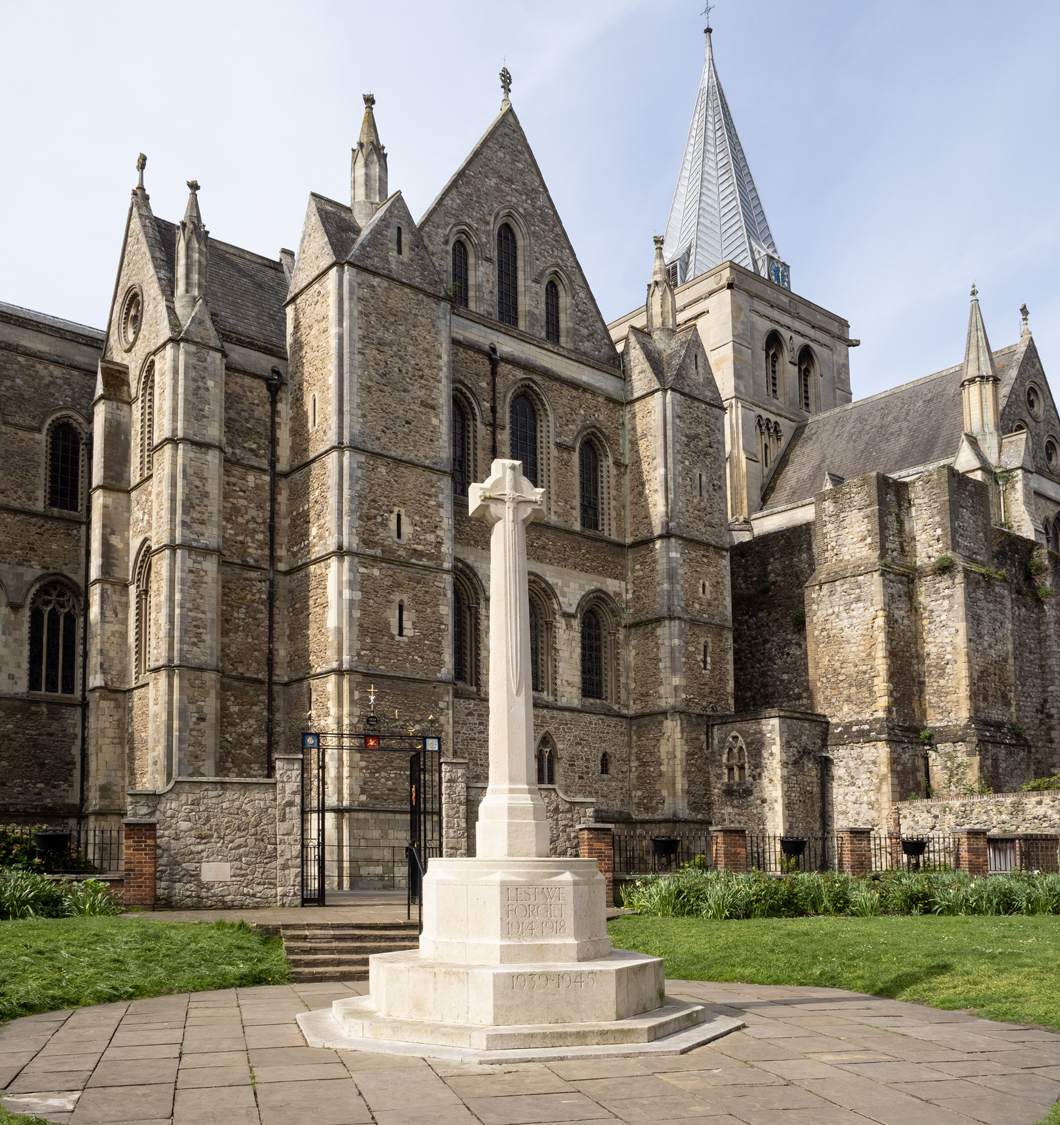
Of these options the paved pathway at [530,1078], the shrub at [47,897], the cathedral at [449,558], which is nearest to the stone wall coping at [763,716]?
the cathedral at [449,558]

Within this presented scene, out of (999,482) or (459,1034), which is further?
(999,482)

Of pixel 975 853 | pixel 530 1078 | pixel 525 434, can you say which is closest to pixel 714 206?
pixel 525 434

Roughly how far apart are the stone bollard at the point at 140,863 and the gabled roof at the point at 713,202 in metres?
40.3

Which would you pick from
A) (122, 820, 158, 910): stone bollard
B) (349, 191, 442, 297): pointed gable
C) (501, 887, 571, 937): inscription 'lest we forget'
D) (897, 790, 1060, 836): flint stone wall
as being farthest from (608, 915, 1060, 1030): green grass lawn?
(349, 191, 442, 297): pointed gable

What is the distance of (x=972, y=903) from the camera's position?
16.0m

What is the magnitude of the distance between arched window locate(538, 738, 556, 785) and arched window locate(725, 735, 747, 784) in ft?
13.7

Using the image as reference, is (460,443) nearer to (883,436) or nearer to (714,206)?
(883,436)

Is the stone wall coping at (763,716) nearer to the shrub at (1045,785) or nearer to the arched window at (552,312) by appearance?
the shrub at (1045,785)

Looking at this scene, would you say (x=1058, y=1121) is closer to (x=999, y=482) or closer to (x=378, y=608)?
(x=378, y=608)

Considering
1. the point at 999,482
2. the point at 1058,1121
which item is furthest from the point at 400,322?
the point at 1058,1121

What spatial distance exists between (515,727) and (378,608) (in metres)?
13.7

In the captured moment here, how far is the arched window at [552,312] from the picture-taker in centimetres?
2945

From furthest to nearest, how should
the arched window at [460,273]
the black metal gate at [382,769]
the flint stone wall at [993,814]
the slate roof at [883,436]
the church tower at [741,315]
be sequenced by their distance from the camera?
the church tower at [741,315] → the slate roof at [883,436] → the arched window at [460,273] → the flint stone wall at [993,814] → the black metal gate at [382,769]

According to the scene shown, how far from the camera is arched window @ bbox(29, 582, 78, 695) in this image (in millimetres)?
25031
